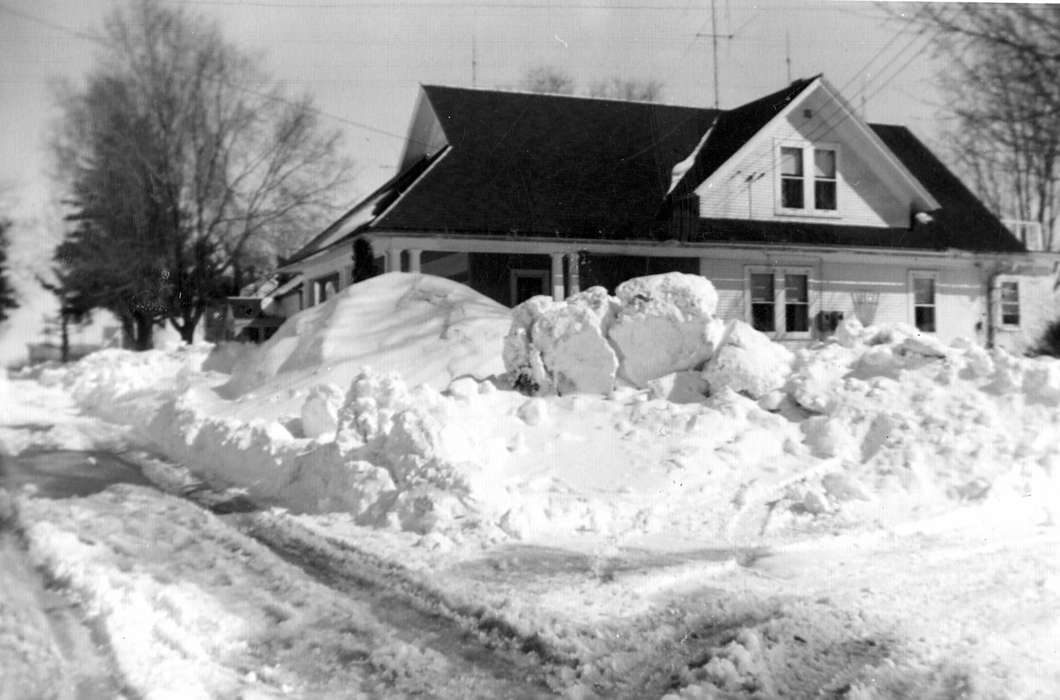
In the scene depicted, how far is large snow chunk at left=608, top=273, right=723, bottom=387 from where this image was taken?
7.96 meters

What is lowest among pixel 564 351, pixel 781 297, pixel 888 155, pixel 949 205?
pixel 564 351

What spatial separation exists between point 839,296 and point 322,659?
570 cm

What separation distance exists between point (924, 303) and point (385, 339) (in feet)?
14.7

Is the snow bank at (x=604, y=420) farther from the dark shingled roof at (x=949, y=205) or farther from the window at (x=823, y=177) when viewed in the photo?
the window at (x=823, y=177)

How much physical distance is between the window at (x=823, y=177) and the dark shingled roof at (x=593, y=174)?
347mm

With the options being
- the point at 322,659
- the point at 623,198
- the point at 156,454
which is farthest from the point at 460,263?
the point at 322,659

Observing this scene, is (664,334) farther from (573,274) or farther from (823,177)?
(823,177)

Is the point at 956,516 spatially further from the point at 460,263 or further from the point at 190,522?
the point at 460,263

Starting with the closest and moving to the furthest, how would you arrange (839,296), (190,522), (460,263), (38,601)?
(38,601)
(190,522)
(839,296)
(460,263)

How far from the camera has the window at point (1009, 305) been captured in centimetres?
776

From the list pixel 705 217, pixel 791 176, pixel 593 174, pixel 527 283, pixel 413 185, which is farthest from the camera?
pixel 527 283

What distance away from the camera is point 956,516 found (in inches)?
239

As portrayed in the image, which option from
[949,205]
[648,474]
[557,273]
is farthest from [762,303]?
[648,474]

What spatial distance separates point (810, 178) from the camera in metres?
8.55
